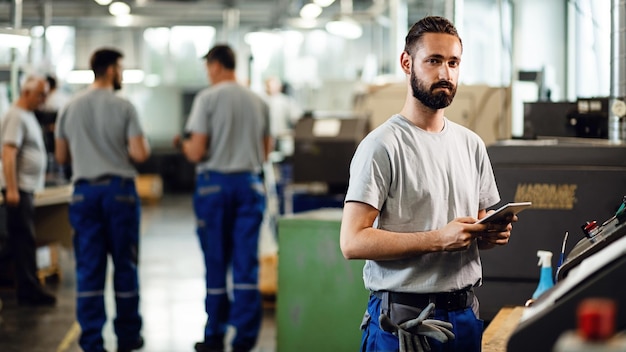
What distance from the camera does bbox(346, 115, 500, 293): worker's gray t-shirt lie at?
7.85 ft

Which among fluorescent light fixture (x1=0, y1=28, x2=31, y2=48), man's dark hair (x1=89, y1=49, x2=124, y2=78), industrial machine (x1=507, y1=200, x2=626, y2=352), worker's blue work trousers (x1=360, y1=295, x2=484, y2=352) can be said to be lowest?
worker's blue work trousers (x1=360, y1=295, x2=484, y2=352)

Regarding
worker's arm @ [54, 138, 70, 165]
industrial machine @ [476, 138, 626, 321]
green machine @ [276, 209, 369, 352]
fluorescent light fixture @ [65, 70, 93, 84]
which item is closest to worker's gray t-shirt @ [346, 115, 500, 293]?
industrial machine @ [476, 138, 626, 321]

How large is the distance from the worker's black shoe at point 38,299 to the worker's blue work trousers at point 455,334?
193 inches

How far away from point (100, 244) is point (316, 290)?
53.9 inches

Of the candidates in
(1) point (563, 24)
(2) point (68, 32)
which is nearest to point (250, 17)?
(2) point (68, 32)

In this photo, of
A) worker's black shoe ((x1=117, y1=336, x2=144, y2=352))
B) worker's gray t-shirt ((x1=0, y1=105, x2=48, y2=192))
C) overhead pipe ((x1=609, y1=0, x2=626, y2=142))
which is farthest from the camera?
worker's gray t-shirt ((x1=0, y1=105, x2=48, y2=192))

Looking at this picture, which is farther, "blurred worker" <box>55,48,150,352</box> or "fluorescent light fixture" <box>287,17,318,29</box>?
"fluorescent light fixture" <box>287,17,318,29</box>

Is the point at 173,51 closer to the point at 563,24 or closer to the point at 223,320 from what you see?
the point at 563,24

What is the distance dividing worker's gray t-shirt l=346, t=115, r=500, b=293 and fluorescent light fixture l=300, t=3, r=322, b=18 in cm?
1259

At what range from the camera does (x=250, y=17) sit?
19.4m

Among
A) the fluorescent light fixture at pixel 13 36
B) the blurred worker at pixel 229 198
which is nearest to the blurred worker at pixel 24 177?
the fluorescent light fixture at pixel 13 36

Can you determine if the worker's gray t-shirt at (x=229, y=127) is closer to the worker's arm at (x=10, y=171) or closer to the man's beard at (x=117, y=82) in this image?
the man's beard at (x=117, y=82)

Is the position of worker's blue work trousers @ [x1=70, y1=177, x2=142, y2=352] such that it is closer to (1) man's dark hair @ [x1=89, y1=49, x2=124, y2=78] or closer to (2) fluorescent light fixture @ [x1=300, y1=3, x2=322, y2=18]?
(1) man's dark hair @ [x1=89, y1=49, x2=124, y2=78]

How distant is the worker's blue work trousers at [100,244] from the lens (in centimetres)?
507
